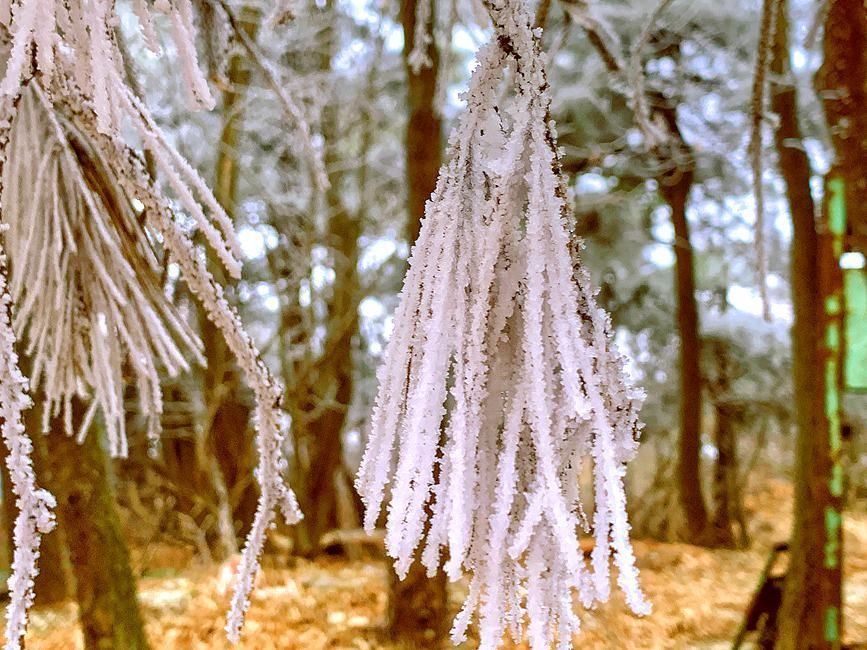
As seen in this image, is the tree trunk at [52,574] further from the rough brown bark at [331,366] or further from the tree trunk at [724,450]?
the tree trunk at [724,450]

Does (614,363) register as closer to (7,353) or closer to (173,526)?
(7,353)

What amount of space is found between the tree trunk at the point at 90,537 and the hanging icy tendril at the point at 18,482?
1.61 m

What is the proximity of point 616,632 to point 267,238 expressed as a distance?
5.11 metres

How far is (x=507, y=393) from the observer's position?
2.63 ft

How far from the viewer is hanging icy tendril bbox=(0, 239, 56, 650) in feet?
2.74

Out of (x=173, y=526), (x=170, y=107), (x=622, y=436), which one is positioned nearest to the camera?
(x=622, y=436)

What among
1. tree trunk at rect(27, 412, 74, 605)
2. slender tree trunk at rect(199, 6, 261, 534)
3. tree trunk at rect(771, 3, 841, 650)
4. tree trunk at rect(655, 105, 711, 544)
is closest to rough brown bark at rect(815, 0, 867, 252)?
tree trunk at rect(771, 3, 841, 650)

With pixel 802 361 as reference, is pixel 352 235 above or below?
above

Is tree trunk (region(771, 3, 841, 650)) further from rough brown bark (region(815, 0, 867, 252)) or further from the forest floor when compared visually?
the forest floor

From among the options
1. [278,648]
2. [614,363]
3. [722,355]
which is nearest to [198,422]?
[278,648]

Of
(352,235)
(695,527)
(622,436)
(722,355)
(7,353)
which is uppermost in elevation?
(352,235)

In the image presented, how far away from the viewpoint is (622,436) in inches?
31.3

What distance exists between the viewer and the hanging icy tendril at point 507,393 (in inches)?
29.3

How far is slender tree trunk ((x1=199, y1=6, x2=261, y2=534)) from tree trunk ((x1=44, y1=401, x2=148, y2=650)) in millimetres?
2586
